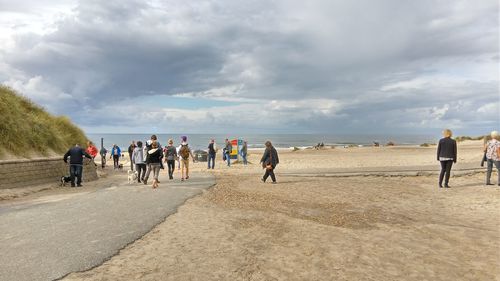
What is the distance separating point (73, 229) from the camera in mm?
7633

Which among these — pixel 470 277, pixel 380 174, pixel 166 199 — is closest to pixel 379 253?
pixel 470 277

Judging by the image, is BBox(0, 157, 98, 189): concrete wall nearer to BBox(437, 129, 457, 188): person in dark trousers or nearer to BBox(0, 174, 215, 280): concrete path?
BBox(0, 174, 215, 280): concrete path

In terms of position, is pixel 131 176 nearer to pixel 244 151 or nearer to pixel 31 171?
pixel 31 171

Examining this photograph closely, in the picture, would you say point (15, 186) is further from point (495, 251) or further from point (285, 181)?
point (495, 251)

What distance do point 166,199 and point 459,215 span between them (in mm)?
8028

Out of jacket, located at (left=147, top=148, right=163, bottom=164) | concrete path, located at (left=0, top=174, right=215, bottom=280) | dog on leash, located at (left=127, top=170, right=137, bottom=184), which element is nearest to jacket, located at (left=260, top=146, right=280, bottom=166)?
jacket, located at (left=147, top=148, right=163, bottom=164)

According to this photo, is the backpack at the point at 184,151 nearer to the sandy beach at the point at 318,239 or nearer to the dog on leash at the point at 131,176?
the dog on leash at the point at 131,176

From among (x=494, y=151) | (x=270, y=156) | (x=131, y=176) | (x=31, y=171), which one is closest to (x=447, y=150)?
(x=494, y=151)

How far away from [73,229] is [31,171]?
9402mm

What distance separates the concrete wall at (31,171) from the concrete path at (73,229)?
366 centimetres

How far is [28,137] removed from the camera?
59.7ft

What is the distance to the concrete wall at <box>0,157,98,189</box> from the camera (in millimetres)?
13906

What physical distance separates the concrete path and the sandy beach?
0.40 meters

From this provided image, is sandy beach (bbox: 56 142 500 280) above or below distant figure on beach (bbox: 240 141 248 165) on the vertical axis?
below
